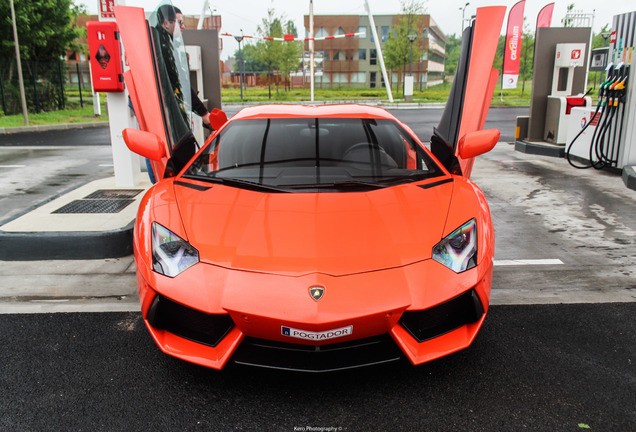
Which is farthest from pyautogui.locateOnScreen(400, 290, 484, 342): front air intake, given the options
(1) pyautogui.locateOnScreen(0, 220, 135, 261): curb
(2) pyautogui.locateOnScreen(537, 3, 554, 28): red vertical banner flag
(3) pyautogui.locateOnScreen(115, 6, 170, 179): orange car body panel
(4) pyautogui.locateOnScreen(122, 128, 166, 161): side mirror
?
(2) pyautogui.locateOnScreen(537, 3, 554, 28): red vertical banner flag

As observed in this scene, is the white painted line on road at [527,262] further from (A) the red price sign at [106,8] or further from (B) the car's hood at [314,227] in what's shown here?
(A) the red price sign at [106,8]

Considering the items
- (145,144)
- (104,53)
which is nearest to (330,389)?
(145,144)

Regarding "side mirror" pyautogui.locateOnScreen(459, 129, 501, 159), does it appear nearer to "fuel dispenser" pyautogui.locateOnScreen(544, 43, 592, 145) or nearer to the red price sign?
the red price sign

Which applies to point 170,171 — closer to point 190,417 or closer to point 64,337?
point 64,337

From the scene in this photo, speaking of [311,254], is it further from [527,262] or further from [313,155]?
[527,262]

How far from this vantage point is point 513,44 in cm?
2002

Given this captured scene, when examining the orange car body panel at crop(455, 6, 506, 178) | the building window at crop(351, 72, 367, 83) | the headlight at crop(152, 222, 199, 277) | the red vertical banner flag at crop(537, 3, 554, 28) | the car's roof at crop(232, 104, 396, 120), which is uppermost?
the red vertical banner flag at crop(537, 3, 554, 28)

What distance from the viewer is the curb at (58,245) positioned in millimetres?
4297

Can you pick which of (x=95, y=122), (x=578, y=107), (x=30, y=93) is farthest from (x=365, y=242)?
(x=30, y=93)

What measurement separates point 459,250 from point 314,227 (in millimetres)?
720

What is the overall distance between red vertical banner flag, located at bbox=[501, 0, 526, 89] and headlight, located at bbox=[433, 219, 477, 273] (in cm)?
1799

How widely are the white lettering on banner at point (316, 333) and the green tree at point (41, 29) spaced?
2133 cm

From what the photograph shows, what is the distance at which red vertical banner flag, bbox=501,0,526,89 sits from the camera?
A: 1823cm

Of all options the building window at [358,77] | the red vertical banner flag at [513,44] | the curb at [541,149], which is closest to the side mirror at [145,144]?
the curb at [541,149]
